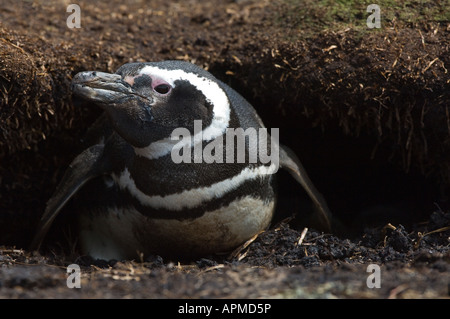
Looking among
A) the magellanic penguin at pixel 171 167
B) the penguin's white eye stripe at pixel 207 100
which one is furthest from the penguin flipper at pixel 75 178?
the penguin's white eye stripe at pixel 207 100

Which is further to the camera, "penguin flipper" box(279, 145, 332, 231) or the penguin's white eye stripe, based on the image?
"penguin flipper" box(279, 145, 332, 231)

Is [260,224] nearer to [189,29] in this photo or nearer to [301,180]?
[301,180]

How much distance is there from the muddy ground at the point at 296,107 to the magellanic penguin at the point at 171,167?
0.16 m

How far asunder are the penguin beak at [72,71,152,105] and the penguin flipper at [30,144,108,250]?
0.63 meters

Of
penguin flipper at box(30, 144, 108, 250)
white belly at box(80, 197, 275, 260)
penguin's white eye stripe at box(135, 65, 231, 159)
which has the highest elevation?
penguin's white eye stripe at box(135, 65, 231, 159)

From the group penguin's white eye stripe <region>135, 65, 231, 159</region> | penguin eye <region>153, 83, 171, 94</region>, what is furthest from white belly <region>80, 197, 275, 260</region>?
penguin eye <region>153, 83, 171, 94</region>

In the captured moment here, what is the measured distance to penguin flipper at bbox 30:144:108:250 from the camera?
3574 mm

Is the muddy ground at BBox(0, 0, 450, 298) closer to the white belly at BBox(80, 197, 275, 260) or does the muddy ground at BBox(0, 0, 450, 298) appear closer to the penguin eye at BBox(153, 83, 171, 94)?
the white belly at BBox(80, 197, 275, 260)

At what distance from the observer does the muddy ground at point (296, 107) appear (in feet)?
11.5

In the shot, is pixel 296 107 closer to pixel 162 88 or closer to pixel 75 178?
pixel 162 88

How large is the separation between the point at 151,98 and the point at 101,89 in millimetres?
242

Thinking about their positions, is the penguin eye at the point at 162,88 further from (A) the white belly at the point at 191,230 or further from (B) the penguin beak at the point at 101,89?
(A) the white belly at the point at 191,230

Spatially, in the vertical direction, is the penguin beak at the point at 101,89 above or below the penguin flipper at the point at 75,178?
above
